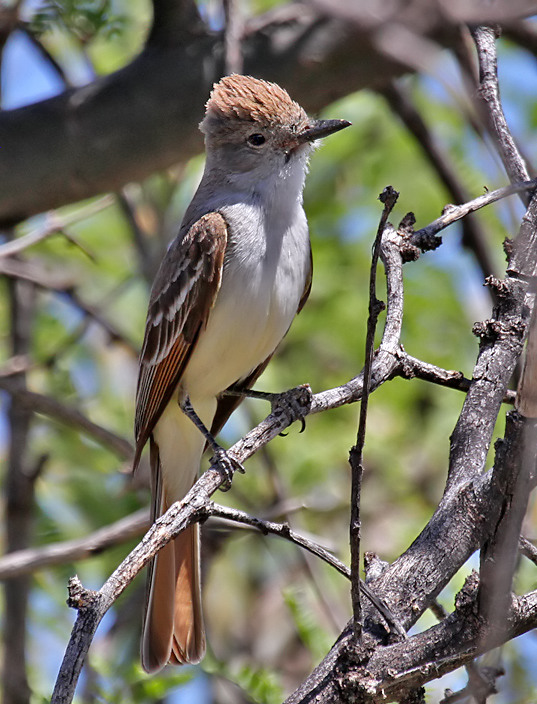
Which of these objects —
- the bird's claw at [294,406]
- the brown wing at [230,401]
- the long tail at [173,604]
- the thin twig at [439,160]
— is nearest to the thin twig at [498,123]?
the bird's claw at [294,406]

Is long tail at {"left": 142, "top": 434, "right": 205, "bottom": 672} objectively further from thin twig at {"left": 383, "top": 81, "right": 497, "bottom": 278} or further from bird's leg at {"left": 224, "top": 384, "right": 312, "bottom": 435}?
thin twig at {"left": 383, "top": 81, "right": 497, "bottom": 278}

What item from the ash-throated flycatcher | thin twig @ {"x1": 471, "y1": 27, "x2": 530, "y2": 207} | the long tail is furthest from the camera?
the ash-throated flycatcher

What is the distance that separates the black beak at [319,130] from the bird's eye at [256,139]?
181 millimetres

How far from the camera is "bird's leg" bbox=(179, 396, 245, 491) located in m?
2.94

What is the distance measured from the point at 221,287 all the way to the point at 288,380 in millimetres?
1580

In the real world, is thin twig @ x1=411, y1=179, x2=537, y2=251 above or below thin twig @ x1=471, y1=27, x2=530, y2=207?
below

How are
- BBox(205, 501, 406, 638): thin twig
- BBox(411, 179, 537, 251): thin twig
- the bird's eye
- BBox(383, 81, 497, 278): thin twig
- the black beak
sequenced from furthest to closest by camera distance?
BBox(383, 81, 497, 278): thin twig
the bird's eye
the black beak
BBox(411, 179, 537, 251): thin twig
BBox(205, 501, 406, 638): thin twig

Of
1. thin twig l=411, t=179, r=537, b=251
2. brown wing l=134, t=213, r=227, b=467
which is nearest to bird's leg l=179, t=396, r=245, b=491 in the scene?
brown wing l=134, t=213, r=227, b=467

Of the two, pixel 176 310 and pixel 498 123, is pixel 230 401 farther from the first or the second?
pixel 498 123

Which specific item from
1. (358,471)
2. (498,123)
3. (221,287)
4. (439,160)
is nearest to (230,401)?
(221,287)

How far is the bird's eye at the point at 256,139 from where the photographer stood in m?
4.04

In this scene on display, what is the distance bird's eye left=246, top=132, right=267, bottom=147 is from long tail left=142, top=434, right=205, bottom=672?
1.32m

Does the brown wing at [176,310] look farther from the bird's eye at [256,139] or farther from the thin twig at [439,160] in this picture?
the thin twig at [439,160]

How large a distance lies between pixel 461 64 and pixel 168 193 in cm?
204
